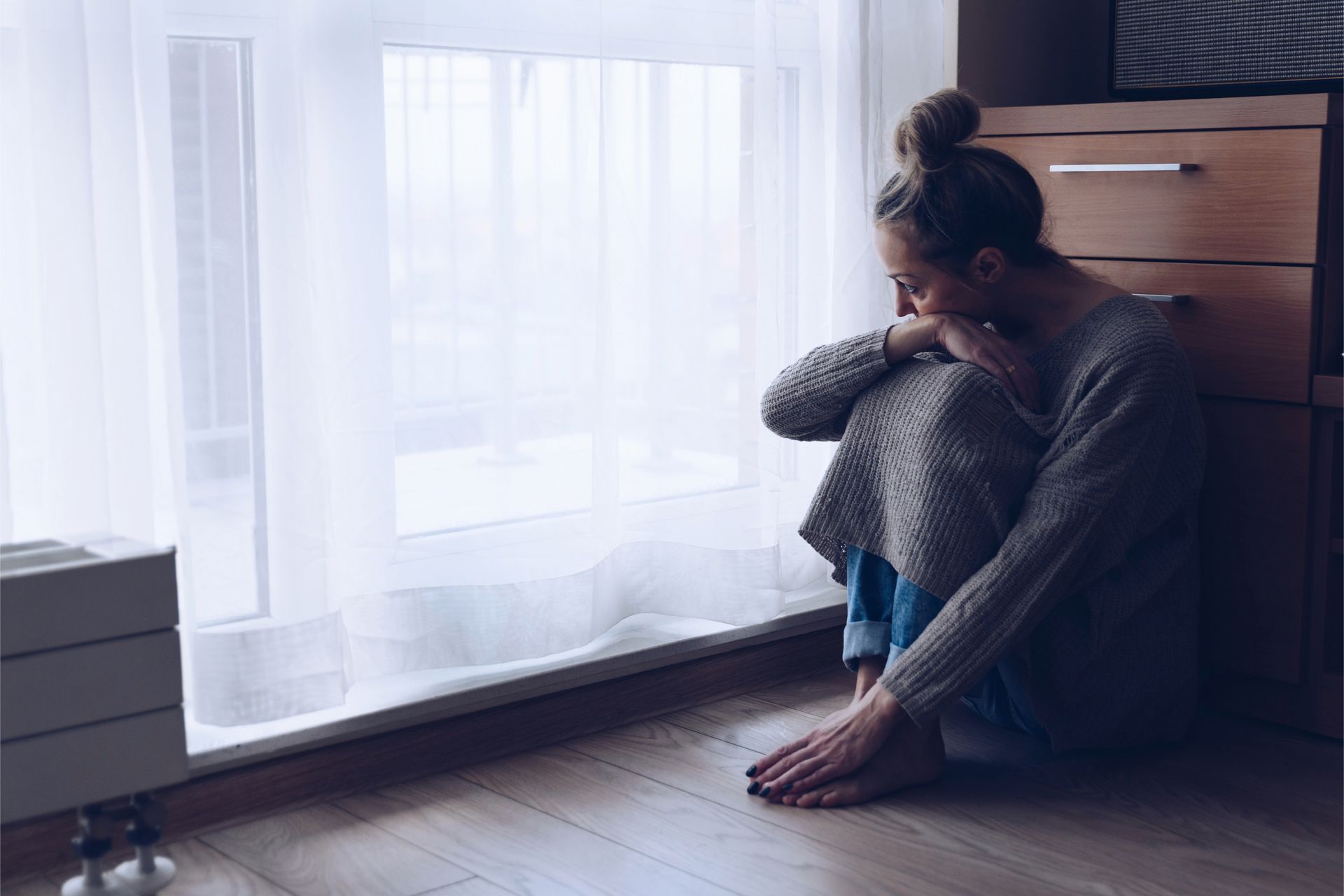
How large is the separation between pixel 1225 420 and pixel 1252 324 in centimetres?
12

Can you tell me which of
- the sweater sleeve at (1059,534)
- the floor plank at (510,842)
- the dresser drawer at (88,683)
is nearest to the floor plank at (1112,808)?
the sweater sleeve at (1059,534)

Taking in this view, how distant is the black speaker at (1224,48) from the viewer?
1582 mm

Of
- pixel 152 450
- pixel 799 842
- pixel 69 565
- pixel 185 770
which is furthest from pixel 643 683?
pixel 69 565

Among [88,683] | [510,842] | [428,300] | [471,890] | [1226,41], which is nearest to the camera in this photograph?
[88,683]

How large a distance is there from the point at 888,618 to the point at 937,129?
0.53 metres

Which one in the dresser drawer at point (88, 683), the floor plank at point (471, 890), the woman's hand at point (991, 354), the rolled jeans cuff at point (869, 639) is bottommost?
the floor plank at point (471, 890)

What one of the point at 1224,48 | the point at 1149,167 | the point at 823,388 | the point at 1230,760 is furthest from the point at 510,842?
the point at 1224,48

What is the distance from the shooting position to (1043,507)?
1.36m

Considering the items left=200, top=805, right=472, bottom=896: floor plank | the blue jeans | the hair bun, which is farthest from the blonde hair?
left=200, top=805, right=472, bottom=896: floor plank

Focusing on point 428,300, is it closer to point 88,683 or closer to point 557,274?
point 557,274

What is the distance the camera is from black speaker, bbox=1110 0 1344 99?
5.19ft

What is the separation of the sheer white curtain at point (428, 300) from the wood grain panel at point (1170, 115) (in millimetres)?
174

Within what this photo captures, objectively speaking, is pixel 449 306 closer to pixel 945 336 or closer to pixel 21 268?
pixel 21 268

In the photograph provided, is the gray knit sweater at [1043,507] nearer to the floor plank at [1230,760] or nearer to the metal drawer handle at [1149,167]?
the floor plank at [1230,760]
